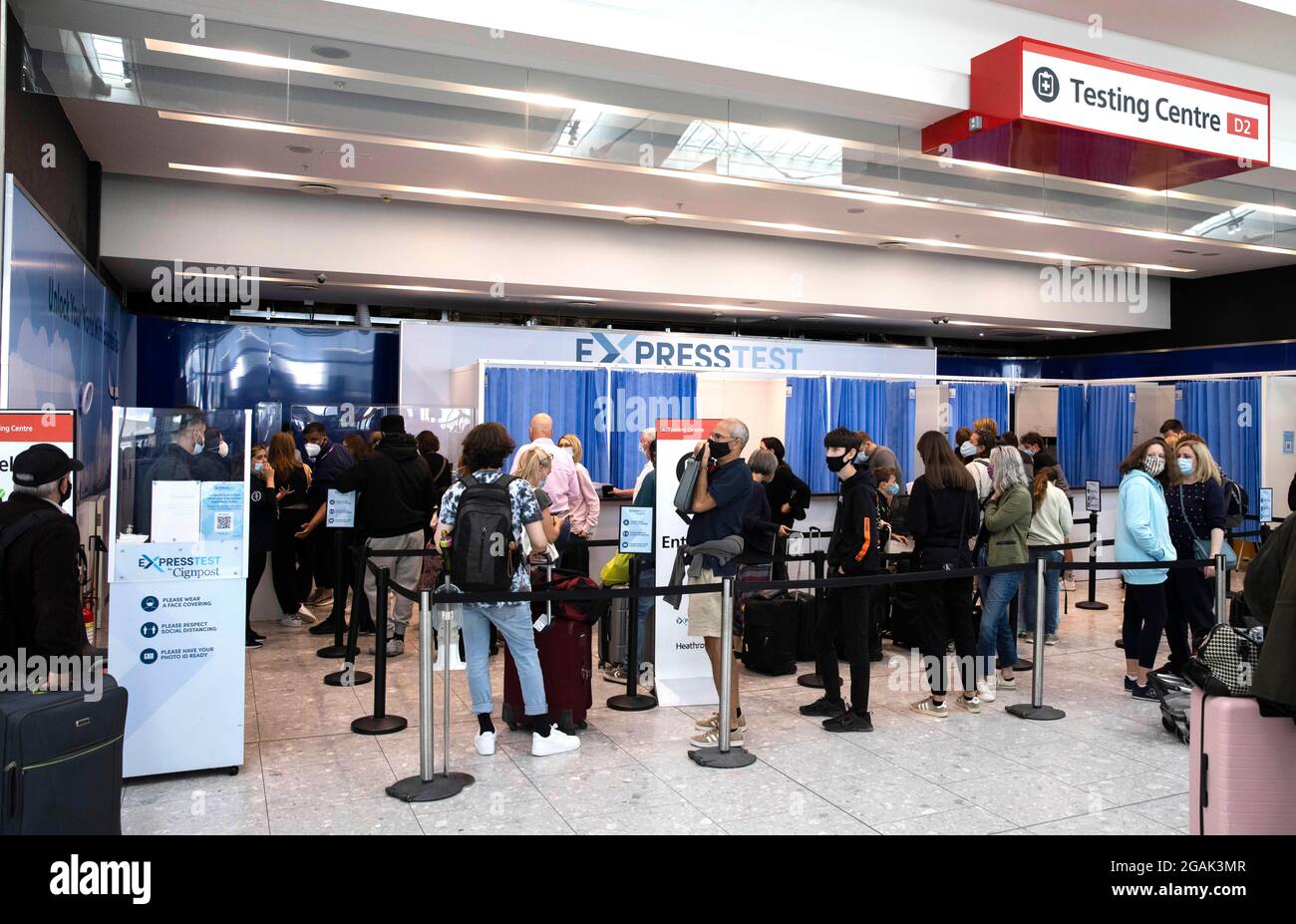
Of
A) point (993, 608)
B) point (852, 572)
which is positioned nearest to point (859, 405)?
Result: point (993, 608)

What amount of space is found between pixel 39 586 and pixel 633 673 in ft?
10.9

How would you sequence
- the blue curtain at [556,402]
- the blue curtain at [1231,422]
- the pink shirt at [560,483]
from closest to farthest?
the pink shirt at [560,483] → the blue curtain at [556,402] → the blue curtain at [1231,422]

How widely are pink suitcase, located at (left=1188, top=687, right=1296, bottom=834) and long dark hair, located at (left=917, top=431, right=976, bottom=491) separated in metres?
2.53

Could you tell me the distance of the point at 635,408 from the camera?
9.71 metres

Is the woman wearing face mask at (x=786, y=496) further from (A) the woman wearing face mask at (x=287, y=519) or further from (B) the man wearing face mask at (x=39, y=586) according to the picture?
(B) the man wearing face mask at (x=39, y=586)

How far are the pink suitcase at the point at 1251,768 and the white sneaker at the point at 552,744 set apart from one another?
287 cm

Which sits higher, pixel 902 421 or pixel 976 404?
pixel 976 404

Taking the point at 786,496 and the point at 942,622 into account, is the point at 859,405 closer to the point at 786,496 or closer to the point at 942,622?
the point at 786,496

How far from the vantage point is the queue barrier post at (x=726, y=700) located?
16.0ft

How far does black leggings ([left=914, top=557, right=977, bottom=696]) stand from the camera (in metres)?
5.70

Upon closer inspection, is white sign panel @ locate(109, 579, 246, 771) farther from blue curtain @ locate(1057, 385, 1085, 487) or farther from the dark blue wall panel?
blue curtain @ locate(1057, 385, 1085, 487)

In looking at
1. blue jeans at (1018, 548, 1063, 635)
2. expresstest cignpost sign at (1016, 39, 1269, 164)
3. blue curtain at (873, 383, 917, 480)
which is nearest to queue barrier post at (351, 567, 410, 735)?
expresstest cignpost sign at (1016, 39, 1269, 164)

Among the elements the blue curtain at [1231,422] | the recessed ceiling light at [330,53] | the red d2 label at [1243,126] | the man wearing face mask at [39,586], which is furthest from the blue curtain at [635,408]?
the man wearing face mask at [39,586]
